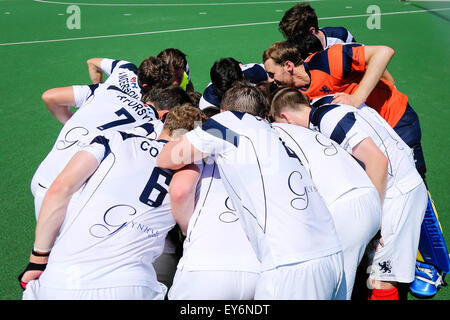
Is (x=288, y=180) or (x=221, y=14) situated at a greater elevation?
(x=221, y=14)

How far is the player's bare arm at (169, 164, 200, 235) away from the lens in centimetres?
244

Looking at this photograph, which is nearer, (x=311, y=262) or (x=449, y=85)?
(x=311, y=262)

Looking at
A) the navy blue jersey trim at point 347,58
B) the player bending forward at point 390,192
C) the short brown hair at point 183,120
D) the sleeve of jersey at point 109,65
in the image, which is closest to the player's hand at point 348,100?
the player bending forward at point 390,192

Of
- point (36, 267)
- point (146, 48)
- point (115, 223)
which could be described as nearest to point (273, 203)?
point (115, 223)

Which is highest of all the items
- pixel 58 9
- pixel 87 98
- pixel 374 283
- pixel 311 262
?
pixel 58 9

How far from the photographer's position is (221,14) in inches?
→ 500

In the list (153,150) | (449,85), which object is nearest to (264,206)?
(153,150)

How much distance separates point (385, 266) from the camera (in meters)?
2.96

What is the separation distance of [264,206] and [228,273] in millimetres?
427

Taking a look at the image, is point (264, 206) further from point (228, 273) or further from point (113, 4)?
point (113, 4)

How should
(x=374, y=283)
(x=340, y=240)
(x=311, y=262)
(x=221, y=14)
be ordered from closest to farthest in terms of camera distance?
(x=311, y=262) → (x=340, y=240) → (x=374, y=283) → (x=221, y=14)

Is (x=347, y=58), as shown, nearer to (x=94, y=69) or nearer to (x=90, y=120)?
(x=90, y=120)

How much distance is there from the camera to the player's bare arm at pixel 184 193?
244 centimetres

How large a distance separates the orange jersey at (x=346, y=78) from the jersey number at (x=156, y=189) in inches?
→ 66.9
